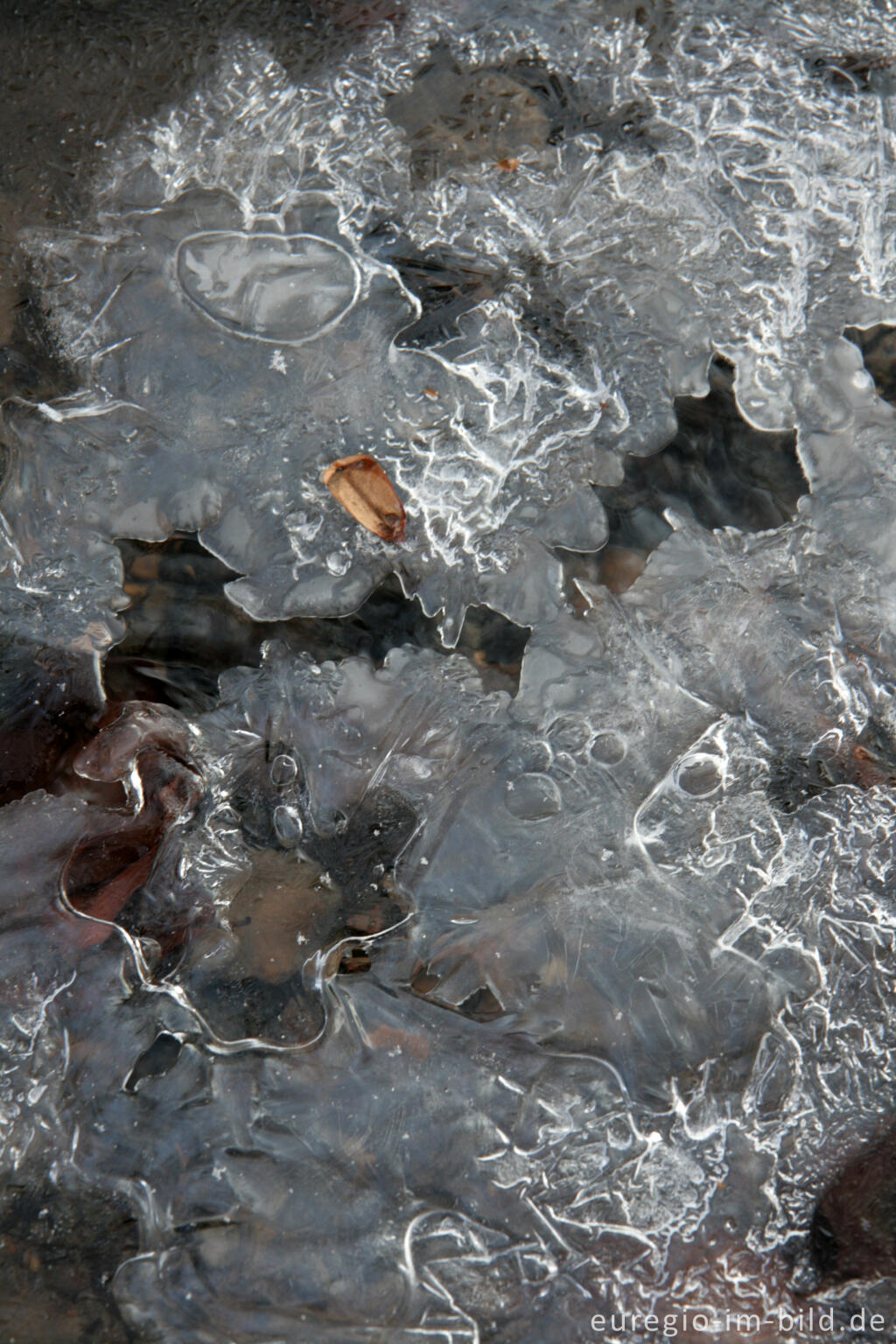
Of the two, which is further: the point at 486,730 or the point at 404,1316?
the point at 486,730

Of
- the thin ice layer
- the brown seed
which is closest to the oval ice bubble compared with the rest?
the thin ice layer

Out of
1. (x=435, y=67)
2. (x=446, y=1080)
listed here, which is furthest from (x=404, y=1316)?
(x=435, y=67)

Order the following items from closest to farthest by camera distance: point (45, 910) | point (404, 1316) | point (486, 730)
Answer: point (404, 1316), point (45, 910), point (486, 730)

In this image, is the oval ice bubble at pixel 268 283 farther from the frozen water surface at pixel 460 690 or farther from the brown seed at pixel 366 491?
the brown seed at pixel 366 491

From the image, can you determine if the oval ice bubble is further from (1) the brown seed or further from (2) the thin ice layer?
(1) the brown seed

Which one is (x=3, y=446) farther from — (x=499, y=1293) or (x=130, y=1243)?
(x=499, y=1293)

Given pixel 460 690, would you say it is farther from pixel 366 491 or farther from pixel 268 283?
pixel 268 283

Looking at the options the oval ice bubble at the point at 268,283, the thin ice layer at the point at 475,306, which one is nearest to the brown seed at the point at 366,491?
the thin ice layer at the point at 475,306
